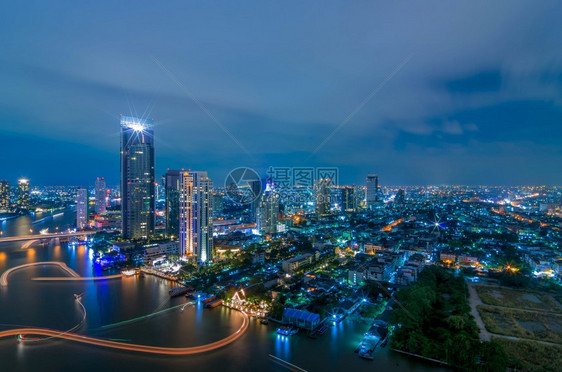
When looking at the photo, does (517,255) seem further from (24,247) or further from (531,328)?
(24,247)

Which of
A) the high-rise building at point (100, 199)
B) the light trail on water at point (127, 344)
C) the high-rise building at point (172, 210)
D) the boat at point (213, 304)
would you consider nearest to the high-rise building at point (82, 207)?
the high-rise building at point (100, 199)

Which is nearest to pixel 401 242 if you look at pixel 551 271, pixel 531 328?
pixel 551 271

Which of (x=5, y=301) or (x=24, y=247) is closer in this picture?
(x=5, y=301)

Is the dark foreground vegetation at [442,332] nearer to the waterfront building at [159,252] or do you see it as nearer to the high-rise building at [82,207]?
the waterfront building at [159,252]

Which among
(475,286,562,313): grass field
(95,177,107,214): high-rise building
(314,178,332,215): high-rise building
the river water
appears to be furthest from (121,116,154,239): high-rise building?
(475,286,562,313): grass field

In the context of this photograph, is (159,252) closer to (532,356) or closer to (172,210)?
(172,210)
